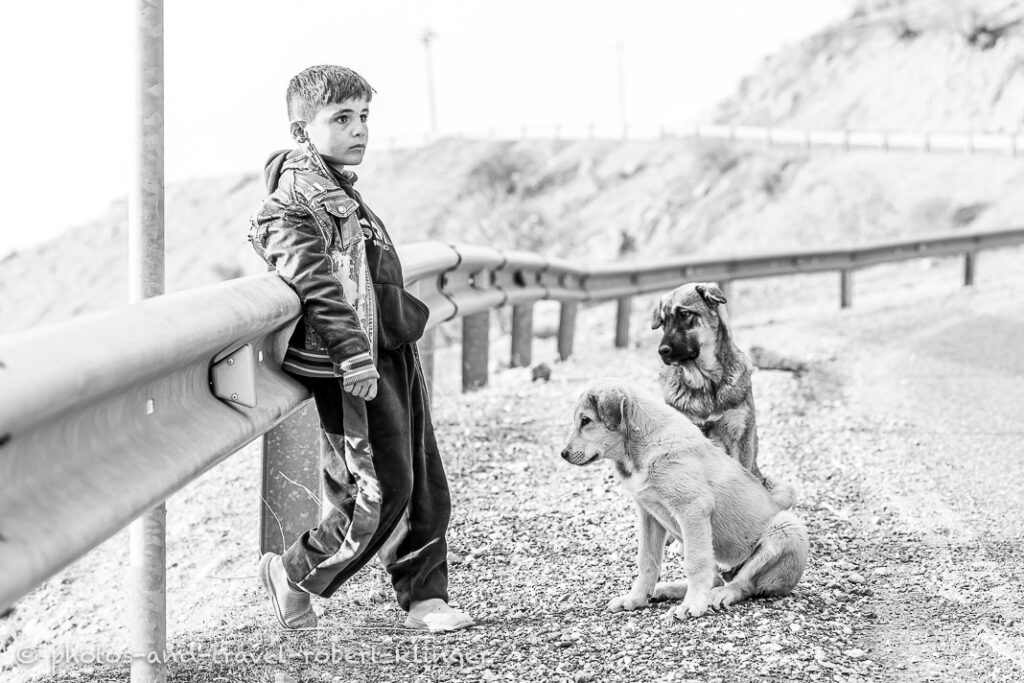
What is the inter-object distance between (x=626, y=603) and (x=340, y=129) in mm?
2011

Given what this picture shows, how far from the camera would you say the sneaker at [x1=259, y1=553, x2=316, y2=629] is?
432 centimetres

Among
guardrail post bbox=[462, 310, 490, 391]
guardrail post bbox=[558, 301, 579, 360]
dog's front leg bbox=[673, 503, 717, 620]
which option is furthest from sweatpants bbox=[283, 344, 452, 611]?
guardrail post bbox=[558, 301, 579, 360]

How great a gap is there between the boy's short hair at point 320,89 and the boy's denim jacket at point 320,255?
0.13 m

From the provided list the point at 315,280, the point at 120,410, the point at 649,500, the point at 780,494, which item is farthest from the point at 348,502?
the point at 780,494

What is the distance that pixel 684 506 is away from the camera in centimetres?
480

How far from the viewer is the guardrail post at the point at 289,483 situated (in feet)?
16.3

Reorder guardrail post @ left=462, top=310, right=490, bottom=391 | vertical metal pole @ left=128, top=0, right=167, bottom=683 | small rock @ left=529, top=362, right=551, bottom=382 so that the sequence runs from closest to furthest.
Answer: vertical metal pole @ left=128, top=0, right=167, bottom=683, guardrail post @ left=462, top=310, right=490, bottom=391, small rock @ left=529, top=362, right=551, bottom=382

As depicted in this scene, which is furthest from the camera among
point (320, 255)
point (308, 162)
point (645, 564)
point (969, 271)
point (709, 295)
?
point (969, 271)

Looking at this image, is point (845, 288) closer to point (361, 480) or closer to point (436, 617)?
point (436, 617)

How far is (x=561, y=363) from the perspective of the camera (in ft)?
36.6

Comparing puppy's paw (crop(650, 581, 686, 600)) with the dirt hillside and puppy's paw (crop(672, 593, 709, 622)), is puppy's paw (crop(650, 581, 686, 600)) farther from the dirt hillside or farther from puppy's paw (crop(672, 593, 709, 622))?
the dirt hillside

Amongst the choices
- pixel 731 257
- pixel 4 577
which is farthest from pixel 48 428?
pixel 731 257

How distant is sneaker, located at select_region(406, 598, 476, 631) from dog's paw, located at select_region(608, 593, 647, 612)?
Result: 558 mm

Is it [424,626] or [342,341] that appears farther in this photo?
[424,626]
